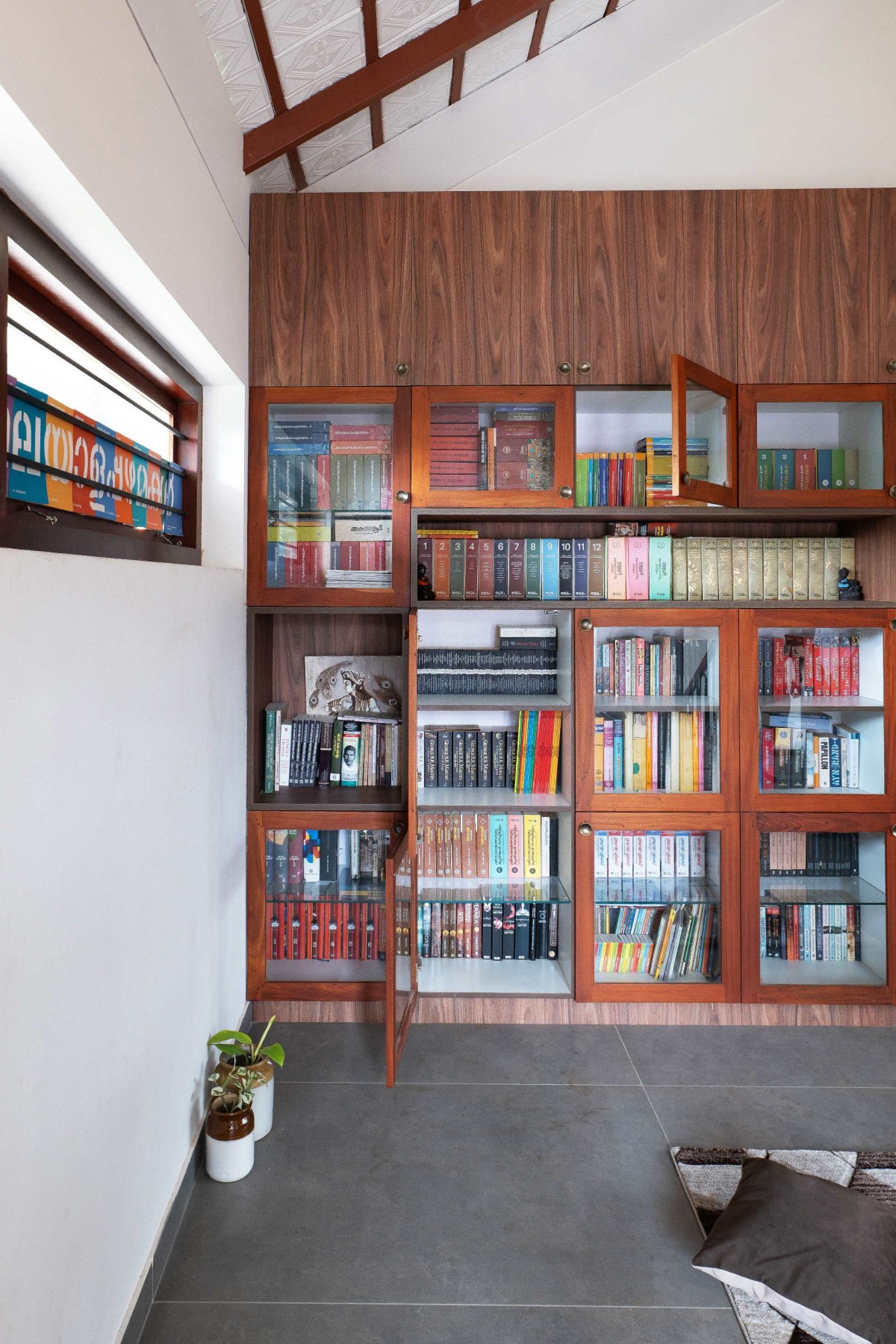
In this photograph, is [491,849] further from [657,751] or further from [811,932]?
[811,932]

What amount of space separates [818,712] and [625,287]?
1492 millimetres

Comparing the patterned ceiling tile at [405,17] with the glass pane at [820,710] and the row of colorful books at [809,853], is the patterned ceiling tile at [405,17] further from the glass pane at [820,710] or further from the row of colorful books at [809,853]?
the row of colorful books at [809,853]

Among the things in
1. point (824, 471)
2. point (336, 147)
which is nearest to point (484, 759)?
point (824, 471)

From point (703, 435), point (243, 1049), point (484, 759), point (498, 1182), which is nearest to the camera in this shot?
point (498, 1182)

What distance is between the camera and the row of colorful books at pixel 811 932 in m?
2.76

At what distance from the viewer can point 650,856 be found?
2.76 m

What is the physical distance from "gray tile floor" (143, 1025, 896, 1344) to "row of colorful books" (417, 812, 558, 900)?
19.0 inches

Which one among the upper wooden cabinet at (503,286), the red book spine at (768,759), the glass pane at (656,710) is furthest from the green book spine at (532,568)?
the red book spine at (768,759)

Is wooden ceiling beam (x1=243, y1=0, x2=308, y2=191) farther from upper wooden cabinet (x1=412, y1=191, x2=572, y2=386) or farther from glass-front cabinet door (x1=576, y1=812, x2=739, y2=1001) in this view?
glass-front cabinet door (x1=576, y1=812, x2=739, y2=1001)

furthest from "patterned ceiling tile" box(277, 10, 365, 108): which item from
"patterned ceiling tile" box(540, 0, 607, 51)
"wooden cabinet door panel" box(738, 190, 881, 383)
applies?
"wooden cabinet door panel" box(738, 190, 881, 383)

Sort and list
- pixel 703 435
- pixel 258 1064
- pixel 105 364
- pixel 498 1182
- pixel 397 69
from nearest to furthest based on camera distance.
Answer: pixel 105 364 < pixel 498 1182 < pixel 258 1064 < pixel 397 69 < pixel 703 435

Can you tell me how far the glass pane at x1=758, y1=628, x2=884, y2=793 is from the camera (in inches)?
106

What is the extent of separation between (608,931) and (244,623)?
5.09 ft

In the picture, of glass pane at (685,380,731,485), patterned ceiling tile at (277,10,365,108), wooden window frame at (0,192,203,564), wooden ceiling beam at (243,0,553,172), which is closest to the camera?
wooden window frame at (0,192,203,564)
